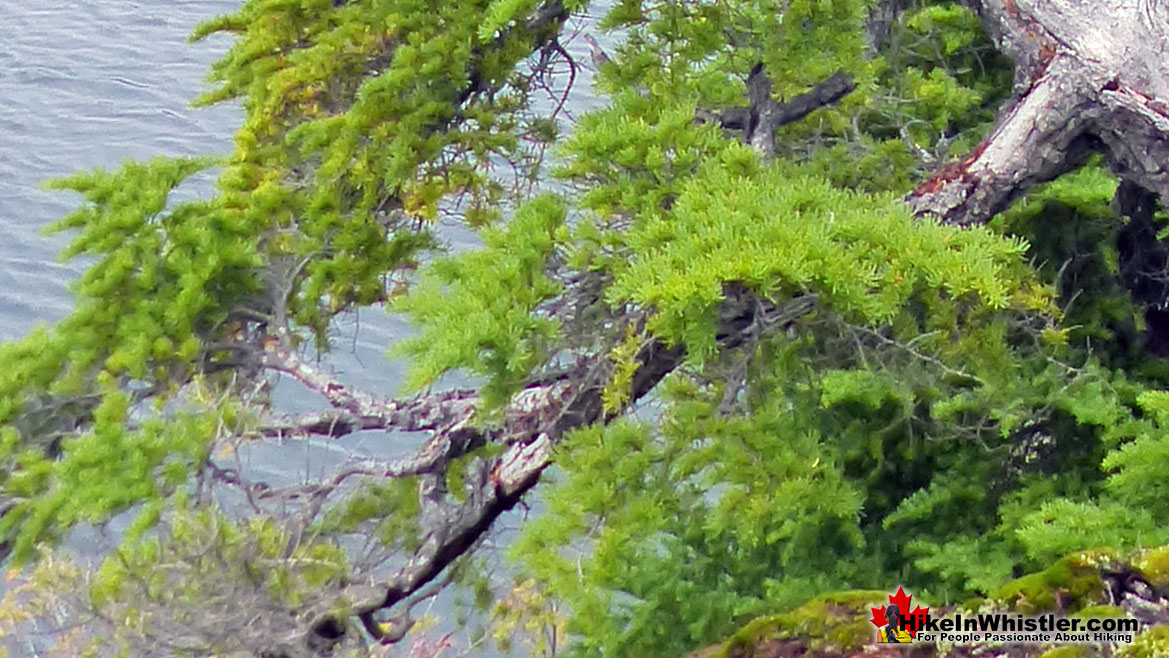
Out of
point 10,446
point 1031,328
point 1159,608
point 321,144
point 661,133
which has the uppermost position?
point 661,133

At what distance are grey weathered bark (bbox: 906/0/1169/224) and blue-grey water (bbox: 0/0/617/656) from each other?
6076mm

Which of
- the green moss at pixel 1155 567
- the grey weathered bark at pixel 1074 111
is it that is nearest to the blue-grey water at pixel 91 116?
the grey weathered bark at pixel 1074 111

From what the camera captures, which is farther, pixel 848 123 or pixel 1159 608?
pixel 848 123

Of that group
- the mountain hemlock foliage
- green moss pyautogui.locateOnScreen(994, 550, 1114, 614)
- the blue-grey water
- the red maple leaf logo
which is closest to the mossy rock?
green moss pyautogui.locateOnScreen(994, 550, 1114, 614)

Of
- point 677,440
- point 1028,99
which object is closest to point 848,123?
point 1028,99

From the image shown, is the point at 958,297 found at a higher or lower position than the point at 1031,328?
higher

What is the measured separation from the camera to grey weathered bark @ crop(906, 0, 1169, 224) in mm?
3053

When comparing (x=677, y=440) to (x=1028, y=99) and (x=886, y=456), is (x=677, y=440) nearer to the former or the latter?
(x=886, y=456)

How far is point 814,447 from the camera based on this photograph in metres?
3.17

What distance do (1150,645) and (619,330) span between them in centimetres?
132

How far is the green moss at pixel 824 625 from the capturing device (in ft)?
8.27

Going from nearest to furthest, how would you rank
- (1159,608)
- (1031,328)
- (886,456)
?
(1159,608) < (1031,328) < (886,456)

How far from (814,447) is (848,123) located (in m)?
1.28

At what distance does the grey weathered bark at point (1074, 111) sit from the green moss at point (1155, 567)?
1.03 metres
